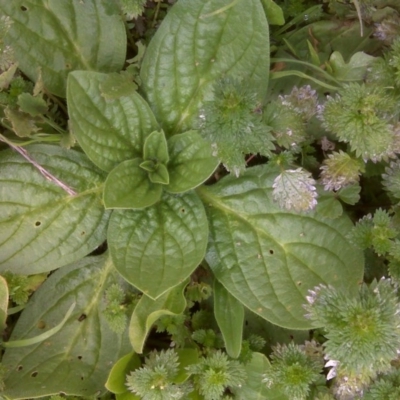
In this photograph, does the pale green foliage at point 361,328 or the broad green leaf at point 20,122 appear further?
the broad green leaf at point 20,122

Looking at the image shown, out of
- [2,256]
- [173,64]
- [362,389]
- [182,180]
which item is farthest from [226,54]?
[362,389]

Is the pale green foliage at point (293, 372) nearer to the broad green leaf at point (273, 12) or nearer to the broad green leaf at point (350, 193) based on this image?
the broad green leaf at point (350, 193)

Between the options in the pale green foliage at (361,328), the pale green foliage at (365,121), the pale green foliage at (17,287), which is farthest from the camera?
the pale green foliage at (17,287)

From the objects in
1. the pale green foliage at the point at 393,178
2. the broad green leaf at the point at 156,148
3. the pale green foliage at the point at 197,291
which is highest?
the broad green leaf at the point at 156,148

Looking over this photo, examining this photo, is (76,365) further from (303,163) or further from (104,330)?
(303,163)

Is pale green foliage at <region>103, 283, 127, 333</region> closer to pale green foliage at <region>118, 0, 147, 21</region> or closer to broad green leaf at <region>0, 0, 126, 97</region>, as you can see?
broad green leaf at <region>0, 0, 126, 97</region>

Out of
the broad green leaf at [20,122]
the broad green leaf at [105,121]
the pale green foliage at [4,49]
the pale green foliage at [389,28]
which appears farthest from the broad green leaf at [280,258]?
the pale green foliage at [4,49]

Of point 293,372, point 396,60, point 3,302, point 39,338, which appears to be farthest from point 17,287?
point 396,60

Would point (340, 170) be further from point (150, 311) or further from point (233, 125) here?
point (150, 311)
